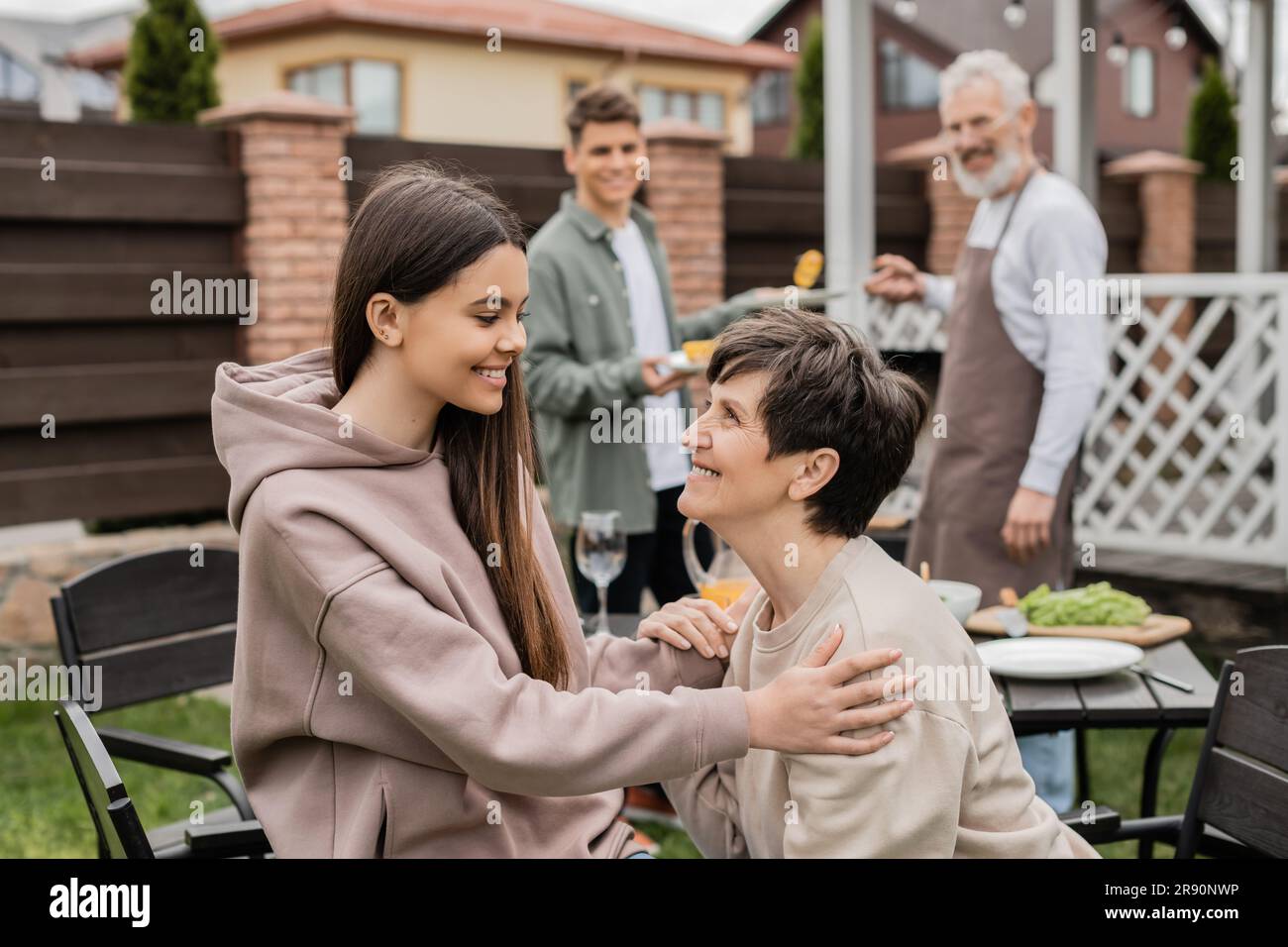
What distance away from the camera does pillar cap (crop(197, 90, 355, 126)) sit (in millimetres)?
5996

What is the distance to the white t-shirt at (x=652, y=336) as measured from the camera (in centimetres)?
406

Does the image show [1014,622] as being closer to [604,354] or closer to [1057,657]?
[1057,657]

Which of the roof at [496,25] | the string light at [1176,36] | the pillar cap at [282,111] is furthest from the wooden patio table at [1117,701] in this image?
the string light at [1176,36]

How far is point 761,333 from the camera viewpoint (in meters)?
1.73

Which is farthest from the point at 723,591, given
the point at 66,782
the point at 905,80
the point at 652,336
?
the point at 905,80

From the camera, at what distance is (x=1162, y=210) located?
1006 cm

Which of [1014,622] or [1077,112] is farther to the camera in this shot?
[1077,112]

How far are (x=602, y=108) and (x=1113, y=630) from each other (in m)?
1.98

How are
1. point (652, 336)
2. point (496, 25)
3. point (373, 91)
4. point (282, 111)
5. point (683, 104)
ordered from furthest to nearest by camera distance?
point (683, 104) → point (373, 91) → point (496, 25) → point (282, 111) → point (652, 336)

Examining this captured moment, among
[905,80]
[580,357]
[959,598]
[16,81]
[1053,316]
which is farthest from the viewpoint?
[905,80]

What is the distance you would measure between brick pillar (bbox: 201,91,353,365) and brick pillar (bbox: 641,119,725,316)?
181 cm

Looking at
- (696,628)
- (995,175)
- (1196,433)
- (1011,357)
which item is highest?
(995,175)
